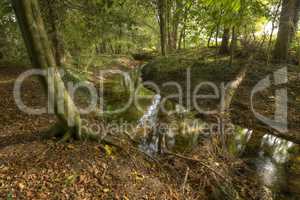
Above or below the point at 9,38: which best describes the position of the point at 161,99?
below

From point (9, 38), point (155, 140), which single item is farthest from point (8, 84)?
point (155, 140)

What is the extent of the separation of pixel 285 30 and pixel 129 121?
8491 millimetres

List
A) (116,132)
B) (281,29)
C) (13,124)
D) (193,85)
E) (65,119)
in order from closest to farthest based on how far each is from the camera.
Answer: (65,119) → (13,124) → (116,132) → (193,85) → (281,29)

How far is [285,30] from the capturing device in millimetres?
9922

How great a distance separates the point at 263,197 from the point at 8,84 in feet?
23.3

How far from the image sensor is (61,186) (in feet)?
10.1

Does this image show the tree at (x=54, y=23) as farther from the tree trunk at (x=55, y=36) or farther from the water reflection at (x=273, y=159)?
the water reflection at (x=273, y=159)

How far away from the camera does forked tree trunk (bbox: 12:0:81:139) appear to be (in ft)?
9.22

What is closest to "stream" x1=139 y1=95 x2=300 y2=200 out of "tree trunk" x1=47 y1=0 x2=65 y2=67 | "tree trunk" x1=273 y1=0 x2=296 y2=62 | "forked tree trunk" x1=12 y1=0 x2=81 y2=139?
"forked tree trunk" x1=12 y1=0 x2=81 y2=139

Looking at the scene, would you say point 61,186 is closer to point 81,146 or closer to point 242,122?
point 81,146

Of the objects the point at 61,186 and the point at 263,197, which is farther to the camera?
the point at 263,197

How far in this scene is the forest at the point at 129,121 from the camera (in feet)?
10.8

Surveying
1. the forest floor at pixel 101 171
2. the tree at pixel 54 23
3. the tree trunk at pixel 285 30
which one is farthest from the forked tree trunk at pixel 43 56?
the tree trunk at pixel 285 30

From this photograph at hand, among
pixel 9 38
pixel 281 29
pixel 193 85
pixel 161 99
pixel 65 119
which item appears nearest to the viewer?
pixel 65 119
